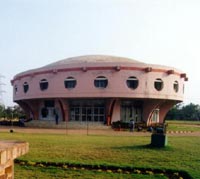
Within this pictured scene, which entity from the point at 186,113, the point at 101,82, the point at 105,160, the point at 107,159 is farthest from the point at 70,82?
the point at 186,113

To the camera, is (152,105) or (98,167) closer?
(98,167)

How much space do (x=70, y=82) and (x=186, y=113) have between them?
56.4 meters

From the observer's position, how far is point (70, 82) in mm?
34562

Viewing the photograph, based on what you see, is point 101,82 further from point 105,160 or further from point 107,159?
point 105,160

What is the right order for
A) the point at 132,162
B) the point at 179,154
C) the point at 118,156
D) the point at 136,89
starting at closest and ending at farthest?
the point at 132,162
the point at 118,156
the point at 179,154
the point at 136,89

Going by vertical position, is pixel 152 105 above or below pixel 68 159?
above

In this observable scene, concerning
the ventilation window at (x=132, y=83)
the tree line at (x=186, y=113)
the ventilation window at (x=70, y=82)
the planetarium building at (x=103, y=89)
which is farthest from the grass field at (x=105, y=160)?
the tree line at (x=186, y=113)

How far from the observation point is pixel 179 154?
12.4 m

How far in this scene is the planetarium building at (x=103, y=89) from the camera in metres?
33.2

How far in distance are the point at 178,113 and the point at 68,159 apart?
76.1 m

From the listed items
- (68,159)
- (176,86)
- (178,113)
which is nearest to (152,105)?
(176,86)

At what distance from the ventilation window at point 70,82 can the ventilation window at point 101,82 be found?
7.96ft

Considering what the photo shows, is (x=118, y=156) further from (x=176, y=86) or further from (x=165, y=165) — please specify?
(x=176, y=86)

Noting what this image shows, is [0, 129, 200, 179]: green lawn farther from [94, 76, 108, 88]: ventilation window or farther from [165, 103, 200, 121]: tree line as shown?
[165, 103, 200, 121]: tree line
